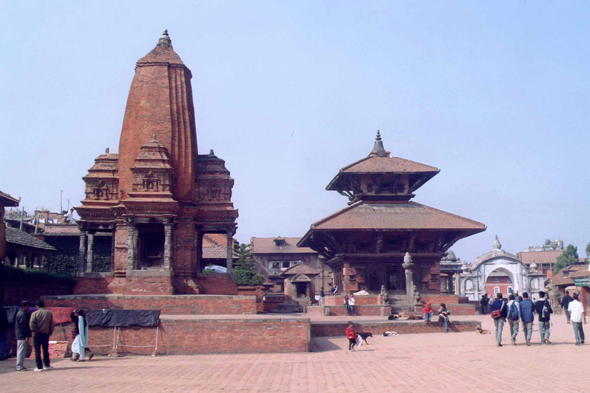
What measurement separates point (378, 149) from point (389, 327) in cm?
2213

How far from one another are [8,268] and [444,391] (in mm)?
18165

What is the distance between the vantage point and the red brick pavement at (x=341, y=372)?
10.8 m

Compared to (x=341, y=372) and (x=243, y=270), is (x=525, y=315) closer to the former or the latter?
(x=341, y=372)

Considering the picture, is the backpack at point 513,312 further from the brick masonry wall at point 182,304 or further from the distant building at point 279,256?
the distant building at point 279,256

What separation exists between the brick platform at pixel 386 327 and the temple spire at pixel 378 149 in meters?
20.3

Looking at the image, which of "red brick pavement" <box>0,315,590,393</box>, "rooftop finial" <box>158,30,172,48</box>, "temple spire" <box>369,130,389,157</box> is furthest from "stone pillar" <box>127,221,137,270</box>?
"temple spire" <box>369,130,389,157</box>

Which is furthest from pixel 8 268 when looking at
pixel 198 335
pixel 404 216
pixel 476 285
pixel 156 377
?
pixel 476 285

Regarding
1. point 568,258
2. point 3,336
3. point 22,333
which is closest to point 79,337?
point 3,336

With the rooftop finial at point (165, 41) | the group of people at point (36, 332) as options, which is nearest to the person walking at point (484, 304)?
the rooftop finial at point (165, 41)

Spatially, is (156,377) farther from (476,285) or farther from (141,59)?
(476,285)

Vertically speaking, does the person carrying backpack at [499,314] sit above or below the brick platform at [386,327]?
above

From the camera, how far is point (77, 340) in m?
15.6

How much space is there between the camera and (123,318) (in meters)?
17.4

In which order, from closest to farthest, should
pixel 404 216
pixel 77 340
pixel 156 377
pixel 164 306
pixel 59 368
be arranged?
pixel 156 377, pixel 59 368, pixel 77 340, pixel 164 306, pixel 404 216
